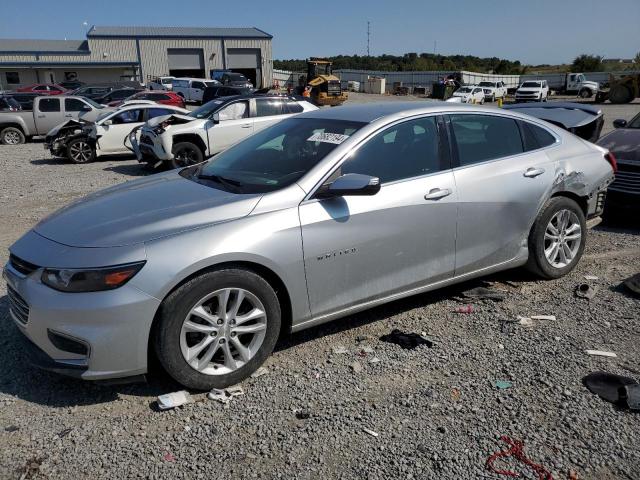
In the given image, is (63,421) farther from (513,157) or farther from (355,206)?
(513,157)

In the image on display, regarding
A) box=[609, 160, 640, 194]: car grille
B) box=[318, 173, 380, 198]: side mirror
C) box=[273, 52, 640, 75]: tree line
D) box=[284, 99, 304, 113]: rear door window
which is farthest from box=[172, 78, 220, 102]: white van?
box=[273, 52, 640, 75]: tree line

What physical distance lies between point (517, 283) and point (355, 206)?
2.18 meters

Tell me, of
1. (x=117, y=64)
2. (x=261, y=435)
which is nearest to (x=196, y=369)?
(x=261, y=435)

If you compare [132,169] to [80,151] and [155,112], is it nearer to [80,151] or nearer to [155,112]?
[80,151]

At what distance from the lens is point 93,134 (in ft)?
45.3

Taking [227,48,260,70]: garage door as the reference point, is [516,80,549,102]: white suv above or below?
below

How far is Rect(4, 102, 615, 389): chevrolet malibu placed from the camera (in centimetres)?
302

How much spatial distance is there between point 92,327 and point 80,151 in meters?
12.2

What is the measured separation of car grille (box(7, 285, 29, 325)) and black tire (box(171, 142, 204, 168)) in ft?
27.9

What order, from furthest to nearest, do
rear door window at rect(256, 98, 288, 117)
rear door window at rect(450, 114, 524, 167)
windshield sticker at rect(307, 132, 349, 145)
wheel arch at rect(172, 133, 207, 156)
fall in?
rear door window at rect(256, 98, 288, 117) < wheel arch at rect(172, 133, 207, 156) < rear door window at rect(450, 114, 524, 167) < windshield sticker at rect(307, 132, 349, 145)

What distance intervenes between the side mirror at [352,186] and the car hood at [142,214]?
473 mm

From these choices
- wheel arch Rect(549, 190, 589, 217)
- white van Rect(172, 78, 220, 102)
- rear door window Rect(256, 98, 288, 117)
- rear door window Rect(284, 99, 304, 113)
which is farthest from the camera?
white van Rect(172, 78, 220, 102)

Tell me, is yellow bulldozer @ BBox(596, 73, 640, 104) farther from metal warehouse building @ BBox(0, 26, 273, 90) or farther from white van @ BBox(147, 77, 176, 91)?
metal warehouse building @ BBox(0, 26, 273, 90)

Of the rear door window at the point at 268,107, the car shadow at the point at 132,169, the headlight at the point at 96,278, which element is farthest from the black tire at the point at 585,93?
the headlight at the point at 96,278
